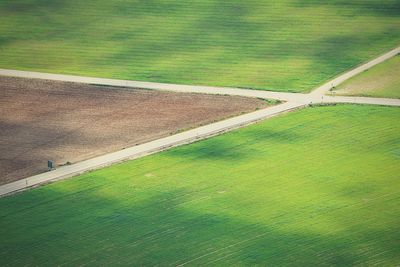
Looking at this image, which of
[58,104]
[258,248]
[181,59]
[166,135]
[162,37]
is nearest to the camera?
[258,248]

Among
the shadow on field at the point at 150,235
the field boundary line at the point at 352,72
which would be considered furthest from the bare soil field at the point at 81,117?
the shadow on field at the point at 150,235

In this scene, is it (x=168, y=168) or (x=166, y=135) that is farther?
(x=166, y=135)

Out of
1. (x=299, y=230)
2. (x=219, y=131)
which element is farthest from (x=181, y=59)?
(x=299, y=230)

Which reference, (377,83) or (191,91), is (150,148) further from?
(377,83)

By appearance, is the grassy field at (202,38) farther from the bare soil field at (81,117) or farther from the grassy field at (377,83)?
the bare soil field at (81,117)

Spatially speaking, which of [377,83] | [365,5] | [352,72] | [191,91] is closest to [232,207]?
[191,91]

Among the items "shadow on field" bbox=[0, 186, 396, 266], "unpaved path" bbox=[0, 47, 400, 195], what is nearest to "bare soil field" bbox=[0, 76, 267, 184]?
"unpaved path" bbox=[0, 47, 400, 195]

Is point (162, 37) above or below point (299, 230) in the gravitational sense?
above

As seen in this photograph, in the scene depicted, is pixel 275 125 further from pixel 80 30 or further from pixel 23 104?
pixel 80 30
